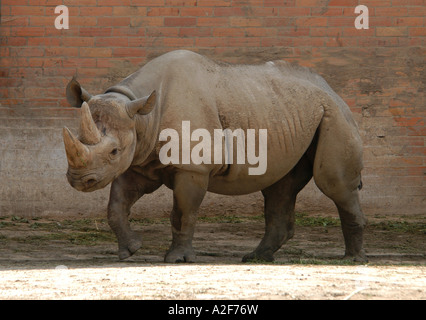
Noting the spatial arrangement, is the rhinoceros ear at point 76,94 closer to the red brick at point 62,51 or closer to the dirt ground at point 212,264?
the dirt ground at point 212,264

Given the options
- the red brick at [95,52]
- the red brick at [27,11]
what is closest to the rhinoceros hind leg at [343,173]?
the red brick at [95,52]

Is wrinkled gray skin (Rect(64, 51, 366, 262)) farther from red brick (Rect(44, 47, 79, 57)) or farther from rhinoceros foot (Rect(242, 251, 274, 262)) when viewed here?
red brick (Rect(44, 47, 79, 57))

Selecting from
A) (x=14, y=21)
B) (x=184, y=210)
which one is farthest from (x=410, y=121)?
(x=14, y=21)

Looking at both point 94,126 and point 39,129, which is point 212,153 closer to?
point 94,126

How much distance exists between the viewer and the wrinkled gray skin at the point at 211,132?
287 inches

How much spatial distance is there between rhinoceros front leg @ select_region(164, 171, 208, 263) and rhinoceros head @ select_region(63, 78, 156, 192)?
19.7 inches

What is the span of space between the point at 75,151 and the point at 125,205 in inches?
38.4

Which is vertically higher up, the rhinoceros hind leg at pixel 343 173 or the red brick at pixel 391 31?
the red brick at pixel 391 31

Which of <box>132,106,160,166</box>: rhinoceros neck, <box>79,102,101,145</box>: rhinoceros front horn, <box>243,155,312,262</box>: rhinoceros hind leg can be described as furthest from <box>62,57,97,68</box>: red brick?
<box>79,102,101,145</box>: rhinoceros front horn

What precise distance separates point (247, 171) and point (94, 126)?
1592mm

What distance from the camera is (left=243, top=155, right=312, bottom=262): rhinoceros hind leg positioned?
851cm

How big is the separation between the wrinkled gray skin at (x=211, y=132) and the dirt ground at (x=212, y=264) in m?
0.36

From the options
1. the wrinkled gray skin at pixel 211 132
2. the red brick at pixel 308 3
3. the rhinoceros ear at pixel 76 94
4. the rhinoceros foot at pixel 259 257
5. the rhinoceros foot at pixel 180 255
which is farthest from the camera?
the red brick at pixel 308 3

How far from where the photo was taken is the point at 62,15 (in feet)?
35.6
